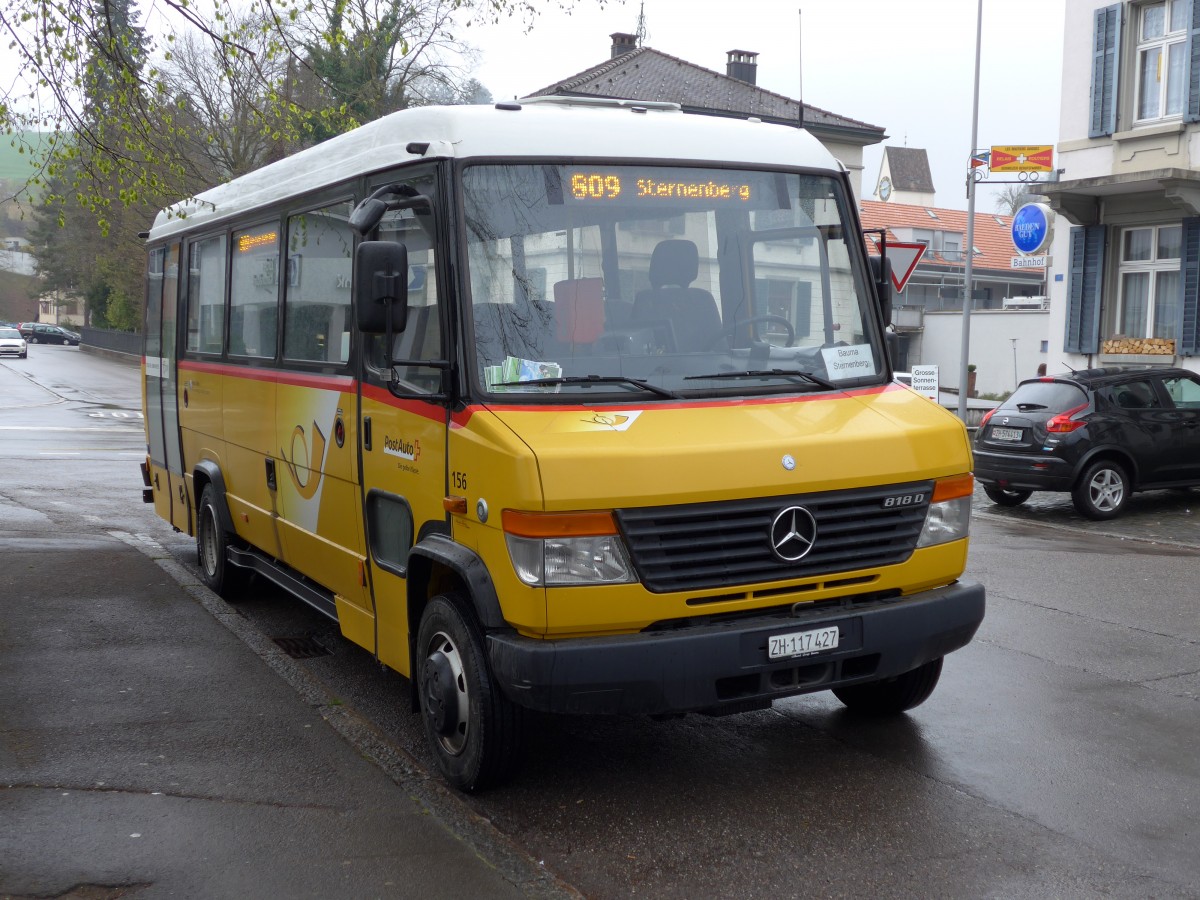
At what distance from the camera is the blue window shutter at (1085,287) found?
868 inches

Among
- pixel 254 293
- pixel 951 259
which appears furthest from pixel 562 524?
pixel 951 259

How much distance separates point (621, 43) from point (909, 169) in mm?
64677

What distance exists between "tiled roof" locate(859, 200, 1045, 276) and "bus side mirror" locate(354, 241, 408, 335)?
66981 mm

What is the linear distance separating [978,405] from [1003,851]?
3157 centimetres

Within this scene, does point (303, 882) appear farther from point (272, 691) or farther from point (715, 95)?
point (715, 95)

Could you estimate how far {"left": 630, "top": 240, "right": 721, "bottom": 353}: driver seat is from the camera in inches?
210

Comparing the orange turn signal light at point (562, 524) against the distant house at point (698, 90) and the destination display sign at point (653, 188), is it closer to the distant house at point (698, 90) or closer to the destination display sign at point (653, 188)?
the destination display sign at point (653, 188)

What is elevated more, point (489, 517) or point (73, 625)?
point (489, 517)

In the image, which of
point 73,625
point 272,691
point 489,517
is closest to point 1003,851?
point 489,517

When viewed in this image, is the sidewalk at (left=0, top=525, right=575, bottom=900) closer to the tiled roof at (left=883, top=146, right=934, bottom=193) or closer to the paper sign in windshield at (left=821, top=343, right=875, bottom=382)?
the paper sign in windshield at (left=821, top=343, right=875, bottom=382)

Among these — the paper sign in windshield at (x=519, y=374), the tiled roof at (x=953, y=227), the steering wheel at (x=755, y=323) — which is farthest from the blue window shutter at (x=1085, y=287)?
the tiled roof at (x=953, y=227)

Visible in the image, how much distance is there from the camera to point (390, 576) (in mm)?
5867

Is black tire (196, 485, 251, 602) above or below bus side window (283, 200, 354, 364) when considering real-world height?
below

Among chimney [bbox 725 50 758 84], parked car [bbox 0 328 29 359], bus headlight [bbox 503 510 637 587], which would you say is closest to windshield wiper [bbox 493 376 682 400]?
bus headlight [bbox 503 510 637 587]
